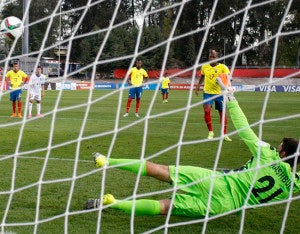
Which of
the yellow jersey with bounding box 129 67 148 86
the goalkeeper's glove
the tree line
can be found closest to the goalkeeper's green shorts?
the goalkeeper's glove

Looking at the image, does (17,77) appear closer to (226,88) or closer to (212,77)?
(212,77)

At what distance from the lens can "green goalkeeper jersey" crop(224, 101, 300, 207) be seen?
4180 mm

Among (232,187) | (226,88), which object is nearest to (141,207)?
(232,187)

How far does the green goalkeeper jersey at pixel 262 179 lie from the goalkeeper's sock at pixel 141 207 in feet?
2.00

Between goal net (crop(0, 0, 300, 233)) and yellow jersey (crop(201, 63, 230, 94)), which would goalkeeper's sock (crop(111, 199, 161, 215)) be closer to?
goal net (crop(0, 0, 300, 233))

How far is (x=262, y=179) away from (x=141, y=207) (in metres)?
0.97

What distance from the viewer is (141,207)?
426 centimetres

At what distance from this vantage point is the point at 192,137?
396 inches

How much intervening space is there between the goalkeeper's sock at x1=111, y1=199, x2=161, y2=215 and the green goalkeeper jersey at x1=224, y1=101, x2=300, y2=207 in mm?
610

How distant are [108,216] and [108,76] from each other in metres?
36.7

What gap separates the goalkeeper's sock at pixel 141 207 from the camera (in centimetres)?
423

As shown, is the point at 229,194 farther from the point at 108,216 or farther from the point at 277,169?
the point at 108,216

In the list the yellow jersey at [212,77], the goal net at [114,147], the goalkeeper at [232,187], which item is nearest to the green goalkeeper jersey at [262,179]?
the goalkeeper at [232,187]

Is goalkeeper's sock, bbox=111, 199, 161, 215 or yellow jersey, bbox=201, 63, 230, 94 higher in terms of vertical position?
yellow jersey, bbox=201, 63, 230, 94
